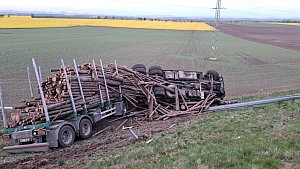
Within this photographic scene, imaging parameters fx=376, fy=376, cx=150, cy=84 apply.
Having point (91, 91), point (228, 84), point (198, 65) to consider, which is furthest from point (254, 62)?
point (91, 91)

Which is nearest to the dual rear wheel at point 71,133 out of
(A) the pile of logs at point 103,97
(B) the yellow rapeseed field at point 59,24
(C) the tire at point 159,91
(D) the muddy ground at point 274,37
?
(A) the pile of logs at point 103,97

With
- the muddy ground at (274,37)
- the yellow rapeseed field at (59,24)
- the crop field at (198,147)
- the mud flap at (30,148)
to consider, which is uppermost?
the yellow rapeseed field at (59,24)

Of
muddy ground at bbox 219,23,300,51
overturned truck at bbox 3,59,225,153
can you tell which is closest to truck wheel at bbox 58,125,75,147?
overturned truck at bbox 3,59,225,153

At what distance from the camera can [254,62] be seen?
36.8m

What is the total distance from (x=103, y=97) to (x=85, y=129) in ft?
5.90

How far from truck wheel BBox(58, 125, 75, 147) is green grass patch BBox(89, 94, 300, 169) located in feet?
7.48

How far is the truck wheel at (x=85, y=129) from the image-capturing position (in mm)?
13117

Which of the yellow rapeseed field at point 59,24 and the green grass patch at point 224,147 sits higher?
the yellow rapeseed field at point 59,24

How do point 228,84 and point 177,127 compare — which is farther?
point 228,84

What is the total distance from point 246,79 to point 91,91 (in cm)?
1564

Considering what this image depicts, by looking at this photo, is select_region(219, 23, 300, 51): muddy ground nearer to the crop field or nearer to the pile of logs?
the pile of logs

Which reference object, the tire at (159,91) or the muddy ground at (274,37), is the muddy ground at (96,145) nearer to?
the tire at (159,91)

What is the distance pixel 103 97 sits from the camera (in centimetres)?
1479

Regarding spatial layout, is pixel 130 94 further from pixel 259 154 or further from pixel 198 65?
pixel 198 65
